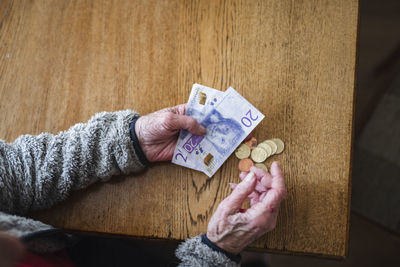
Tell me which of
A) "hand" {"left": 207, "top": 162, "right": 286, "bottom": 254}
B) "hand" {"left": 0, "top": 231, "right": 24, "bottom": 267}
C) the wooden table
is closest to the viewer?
"hand" {"left": 0, "top": 231, "right": 24, "bottom": 267}

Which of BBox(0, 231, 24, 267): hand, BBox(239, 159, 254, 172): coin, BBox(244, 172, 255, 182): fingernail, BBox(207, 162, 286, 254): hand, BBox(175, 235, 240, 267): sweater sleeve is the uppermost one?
BBox(239, 159, 254, 172): coin

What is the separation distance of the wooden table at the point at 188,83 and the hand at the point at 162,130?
0.18ft

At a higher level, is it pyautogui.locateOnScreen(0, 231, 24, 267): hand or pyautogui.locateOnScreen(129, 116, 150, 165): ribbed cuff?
pyautogui.locateOnScreen(129, 116, 150, 165): ribbed cuff

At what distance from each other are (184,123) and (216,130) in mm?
120

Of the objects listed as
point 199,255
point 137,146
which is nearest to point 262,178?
point 199,255

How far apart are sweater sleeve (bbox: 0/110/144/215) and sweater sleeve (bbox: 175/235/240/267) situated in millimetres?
291

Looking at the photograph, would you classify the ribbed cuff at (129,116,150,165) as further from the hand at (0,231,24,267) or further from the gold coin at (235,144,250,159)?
the hand at (0,231,24,267)

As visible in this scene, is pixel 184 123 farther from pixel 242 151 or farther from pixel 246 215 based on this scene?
pixel 246 215

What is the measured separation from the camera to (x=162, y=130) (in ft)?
3.02

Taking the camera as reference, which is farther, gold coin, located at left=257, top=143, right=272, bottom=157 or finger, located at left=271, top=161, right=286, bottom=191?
gold coin, located at left=257, top=143, right=272, bottom=157

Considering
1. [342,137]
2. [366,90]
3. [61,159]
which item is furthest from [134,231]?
[366,90]

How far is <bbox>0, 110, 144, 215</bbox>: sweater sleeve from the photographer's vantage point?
0.88 m

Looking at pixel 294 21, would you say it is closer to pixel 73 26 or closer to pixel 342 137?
pixel 342 137

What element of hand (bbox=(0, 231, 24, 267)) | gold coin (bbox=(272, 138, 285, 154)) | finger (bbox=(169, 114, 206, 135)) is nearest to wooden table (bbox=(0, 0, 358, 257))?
gold coin (bbox=(272, 138, 285, 154))
